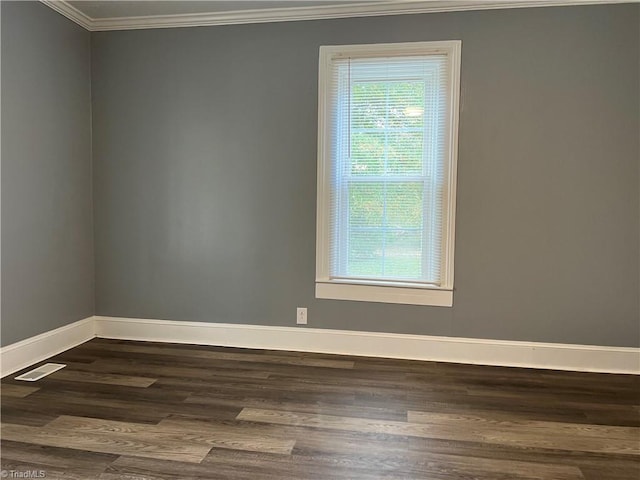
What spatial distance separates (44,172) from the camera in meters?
3.00

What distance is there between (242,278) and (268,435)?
4.76 ft

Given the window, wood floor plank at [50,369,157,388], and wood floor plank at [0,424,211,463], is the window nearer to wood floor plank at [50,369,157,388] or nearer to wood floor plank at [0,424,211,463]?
wood floor plank at [50,369,157,388]

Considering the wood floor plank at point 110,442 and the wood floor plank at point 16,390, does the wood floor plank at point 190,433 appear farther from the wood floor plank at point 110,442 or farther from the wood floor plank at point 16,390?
the wood floor plank at point 16,390

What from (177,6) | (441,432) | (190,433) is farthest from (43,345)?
(441,432)

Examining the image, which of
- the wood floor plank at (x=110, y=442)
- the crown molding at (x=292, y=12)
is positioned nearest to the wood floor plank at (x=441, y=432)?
the wood floor plank at (x=110, y=442)

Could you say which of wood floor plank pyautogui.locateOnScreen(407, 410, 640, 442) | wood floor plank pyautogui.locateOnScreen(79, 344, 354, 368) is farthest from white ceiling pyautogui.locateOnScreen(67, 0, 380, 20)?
wood floor plank pyautogui.locateOnScreen(407, 410, 640, 442)

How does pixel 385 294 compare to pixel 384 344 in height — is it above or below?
above

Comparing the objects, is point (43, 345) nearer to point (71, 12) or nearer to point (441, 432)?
point (71, 12)

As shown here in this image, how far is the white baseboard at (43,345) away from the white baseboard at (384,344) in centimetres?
14

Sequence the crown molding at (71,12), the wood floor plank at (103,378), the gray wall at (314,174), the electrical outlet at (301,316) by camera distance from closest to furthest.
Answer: the wood floor plank at (103,378) → the gray wall at (314,174) → the crown molding at (71,12) → the electrical outlet at (301,316)

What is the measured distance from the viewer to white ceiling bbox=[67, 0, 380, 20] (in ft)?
9.80

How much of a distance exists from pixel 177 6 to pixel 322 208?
5.80ft

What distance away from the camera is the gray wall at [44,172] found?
2.74 meters

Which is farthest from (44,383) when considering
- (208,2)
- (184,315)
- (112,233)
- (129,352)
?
(208,2)
